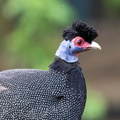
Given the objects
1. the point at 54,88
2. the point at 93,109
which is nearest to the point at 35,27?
the point at 93,109

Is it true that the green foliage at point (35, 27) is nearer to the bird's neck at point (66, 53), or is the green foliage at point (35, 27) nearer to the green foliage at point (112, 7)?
the bird's neck at point (66, 53)

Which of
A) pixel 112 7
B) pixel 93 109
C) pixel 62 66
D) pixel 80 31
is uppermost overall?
pixel 80 31

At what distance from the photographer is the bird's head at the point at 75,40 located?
3.74 meters

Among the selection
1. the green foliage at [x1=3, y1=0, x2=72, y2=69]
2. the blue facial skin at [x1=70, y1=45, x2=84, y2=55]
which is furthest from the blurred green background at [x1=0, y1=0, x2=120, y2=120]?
the blue facial skin at [x1=70, y1=45, x2=84, y2=55]

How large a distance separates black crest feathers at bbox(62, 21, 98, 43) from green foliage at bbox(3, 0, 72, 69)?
1.55m

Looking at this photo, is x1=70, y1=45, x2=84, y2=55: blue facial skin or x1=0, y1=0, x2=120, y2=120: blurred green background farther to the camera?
x1=0, y1=0, x2=120, y2=120: blurred green background

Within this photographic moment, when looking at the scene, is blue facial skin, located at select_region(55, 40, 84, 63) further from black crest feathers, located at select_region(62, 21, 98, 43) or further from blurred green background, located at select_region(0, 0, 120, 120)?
blurred green background, located at select_region(0, 0, 120, 120)

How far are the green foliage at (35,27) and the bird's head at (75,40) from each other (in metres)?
1.52

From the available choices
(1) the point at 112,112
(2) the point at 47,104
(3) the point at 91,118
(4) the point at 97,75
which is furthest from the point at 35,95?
(4) the point at 97,75

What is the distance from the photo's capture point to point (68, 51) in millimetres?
3807

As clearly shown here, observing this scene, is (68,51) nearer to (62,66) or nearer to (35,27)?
(62,66)

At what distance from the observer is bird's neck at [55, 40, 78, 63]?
12.4 ft

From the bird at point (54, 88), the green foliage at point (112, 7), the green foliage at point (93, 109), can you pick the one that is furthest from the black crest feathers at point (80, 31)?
the green foliage at point (112, 7)

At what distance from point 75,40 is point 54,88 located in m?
0.33
